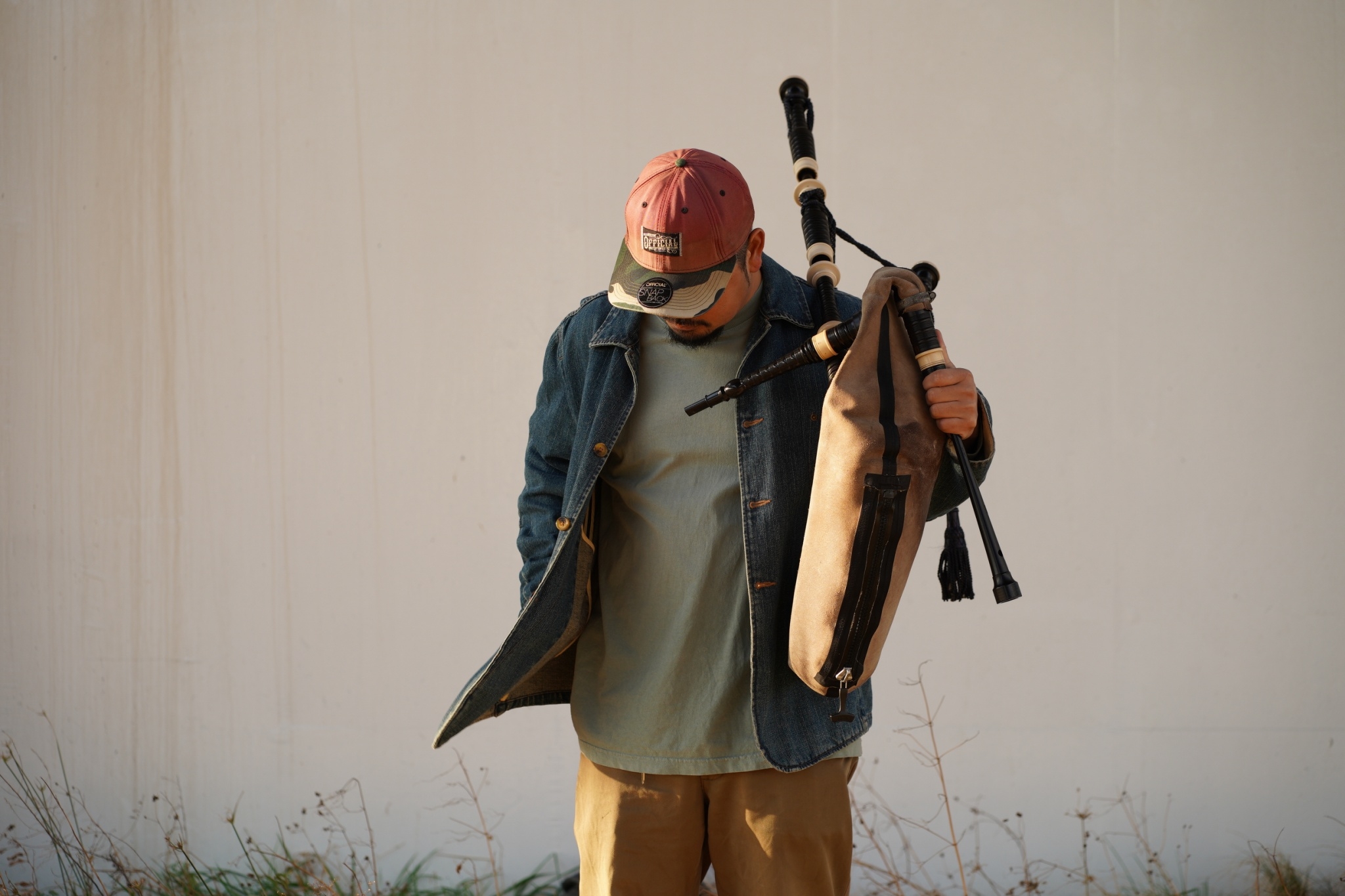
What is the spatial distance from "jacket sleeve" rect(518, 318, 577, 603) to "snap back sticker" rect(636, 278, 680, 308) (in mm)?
278

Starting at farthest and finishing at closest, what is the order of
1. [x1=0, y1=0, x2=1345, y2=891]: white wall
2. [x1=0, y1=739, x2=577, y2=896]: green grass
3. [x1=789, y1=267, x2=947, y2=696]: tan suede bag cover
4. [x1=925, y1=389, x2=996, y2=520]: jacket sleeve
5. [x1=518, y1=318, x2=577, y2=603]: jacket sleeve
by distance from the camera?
[x1=0, y1=739, x2=577, y2=896]: green grass, [x1=0, y1=0, x2=1345, y2=891]: white wall, [x1=518, y1=318, x2=577, y2=603]: jacket sleeve, [x1=925, y1=389, x2=996, y2=520]: jacket sleeve, [x1=789, y1=267, x2=947, y2=696]: tan suede bag cover

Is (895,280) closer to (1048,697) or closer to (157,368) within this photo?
(1048,697)

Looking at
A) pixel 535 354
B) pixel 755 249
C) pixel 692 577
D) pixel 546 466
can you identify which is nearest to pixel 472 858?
pixel 535 354

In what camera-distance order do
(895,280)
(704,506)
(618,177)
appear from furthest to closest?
1. (618,177)
2. (704,506)
3. (895,280)

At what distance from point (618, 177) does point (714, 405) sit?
1.35 m

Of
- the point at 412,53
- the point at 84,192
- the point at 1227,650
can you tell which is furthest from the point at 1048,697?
the point at 84,192

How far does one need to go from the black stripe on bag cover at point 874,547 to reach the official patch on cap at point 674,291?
0.87ft

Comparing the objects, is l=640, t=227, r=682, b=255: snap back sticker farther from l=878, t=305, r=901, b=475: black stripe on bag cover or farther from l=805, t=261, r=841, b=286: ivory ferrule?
l=878, t=305, r=901, b=475: black stripe on bag cover

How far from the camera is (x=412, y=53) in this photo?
2816 mm

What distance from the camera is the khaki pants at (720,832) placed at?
1534 mm

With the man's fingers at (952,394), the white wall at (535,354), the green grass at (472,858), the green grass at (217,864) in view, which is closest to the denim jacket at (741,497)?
the man's fingers at (952,394)

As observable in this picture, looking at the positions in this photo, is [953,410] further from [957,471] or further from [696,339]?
[696,339]

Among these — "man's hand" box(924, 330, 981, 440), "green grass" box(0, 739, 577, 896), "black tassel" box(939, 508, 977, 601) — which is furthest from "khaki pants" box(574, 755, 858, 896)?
"green grass" box(0, 739, 577, 896)

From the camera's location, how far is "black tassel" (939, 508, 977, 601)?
1.63m
